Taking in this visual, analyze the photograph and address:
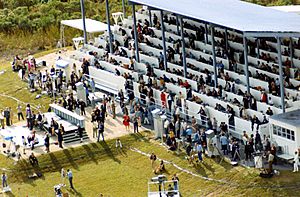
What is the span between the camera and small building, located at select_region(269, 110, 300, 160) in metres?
53.4

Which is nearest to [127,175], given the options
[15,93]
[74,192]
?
[74,192]

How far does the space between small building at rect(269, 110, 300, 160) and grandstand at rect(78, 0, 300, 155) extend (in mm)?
79

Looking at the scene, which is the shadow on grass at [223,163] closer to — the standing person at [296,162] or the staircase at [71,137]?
the standing person at [296,162]

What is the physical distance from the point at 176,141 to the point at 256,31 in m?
8.53

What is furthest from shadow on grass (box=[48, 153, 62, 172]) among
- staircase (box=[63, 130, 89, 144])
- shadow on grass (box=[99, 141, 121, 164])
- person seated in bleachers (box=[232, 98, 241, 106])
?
person seated in bleachers (box=[232, 98, 241, 106])

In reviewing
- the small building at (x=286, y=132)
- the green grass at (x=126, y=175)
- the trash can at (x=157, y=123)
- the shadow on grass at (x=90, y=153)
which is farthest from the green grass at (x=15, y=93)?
the small building at (x=286, y=132)

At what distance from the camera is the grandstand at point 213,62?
57.4m

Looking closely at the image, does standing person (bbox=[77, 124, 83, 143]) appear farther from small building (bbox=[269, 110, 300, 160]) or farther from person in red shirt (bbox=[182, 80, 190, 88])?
small building (bbox=[269, 110, 300, 160])

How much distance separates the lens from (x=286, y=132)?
54094mm

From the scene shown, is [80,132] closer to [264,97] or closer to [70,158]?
[70,158]

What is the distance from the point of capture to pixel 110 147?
198ft

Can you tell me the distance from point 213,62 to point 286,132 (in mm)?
10249

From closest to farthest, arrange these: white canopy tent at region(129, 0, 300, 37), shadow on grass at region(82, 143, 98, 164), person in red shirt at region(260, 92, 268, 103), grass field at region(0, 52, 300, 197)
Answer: grass field at region(0, 52, 300, 197) < white canopy tent at region(129, 0, 300, 37) < person in red shirt at region(260, 92, 268, 103) < shadow on grass at region(82, 143, 98, 164)

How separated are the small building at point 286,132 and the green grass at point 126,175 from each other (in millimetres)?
1847
